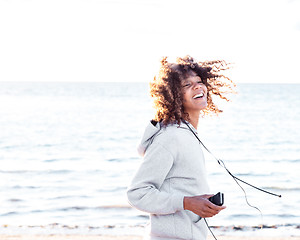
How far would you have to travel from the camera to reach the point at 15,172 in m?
12.4

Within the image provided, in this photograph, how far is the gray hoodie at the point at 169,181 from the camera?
2189 mm

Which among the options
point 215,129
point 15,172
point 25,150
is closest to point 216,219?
point 15,172

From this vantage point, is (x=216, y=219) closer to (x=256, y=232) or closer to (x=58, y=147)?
(x=256, y=232)

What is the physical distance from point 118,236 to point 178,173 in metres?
4.33

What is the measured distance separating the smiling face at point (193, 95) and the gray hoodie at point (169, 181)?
161mm

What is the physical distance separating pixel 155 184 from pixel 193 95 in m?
0.49

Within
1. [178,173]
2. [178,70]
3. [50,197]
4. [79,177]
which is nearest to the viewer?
[178,173]

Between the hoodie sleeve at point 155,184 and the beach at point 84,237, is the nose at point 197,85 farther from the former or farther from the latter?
the beach at point 84,237

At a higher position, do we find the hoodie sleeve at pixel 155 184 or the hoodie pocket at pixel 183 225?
the hoodie sleeve at pixel 155 184

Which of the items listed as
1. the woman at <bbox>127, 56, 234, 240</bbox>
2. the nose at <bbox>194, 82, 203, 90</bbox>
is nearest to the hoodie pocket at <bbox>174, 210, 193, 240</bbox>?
the woman at <bbox>127, 56, 234, 240</bbox>

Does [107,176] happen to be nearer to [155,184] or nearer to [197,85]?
[197,85]

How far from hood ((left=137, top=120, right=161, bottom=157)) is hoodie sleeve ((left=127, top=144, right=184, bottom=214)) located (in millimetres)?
64

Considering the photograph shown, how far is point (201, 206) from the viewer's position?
211cm

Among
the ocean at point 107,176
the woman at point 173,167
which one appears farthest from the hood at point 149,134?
the ocean at point 107,176
